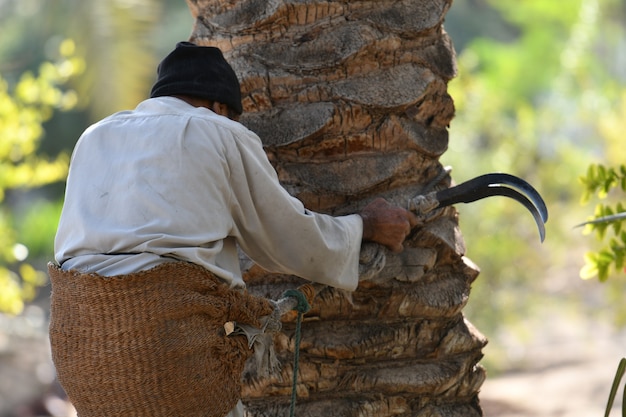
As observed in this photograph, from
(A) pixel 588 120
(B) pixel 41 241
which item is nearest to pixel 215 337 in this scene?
(A) pixel 588 120

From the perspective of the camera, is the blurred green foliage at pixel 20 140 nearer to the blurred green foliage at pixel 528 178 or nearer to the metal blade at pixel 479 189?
the blurred green foliage at pixel 528 178

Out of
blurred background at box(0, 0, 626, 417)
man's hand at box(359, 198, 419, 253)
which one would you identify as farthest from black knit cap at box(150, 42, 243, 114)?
blurred background at box(0, 0, 626, 417)

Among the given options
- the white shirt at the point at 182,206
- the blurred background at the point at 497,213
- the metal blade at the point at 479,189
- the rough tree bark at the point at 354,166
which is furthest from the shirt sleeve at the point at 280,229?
the blurred background at the point at 497,213

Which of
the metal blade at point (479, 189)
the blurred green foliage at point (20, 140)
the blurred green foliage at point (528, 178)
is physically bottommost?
the blurred green foliage at point (20, 140)

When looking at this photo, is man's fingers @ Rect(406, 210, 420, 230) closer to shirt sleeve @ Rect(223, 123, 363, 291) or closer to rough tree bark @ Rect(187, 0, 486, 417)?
rough tree bark @ Rect(187, 0, 486, 417)

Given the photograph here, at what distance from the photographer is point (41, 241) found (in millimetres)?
16688

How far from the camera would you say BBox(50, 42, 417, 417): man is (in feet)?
8.41

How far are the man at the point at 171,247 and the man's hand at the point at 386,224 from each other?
6.4 inches

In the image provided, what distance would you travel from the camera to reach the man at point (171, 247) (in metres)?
2.56

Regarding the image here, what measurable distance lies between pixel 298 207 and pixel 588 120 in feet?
32.0

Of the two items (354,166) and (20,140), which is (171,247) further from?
(20,140)

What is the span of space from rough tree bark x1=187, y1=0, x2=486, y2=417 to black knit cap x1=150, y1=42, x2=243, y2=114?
29cm

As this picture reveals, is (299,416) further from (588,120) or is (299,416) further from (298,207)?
(588,120)

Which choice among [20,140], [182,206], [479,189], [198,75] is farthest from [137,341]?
[20,140]
